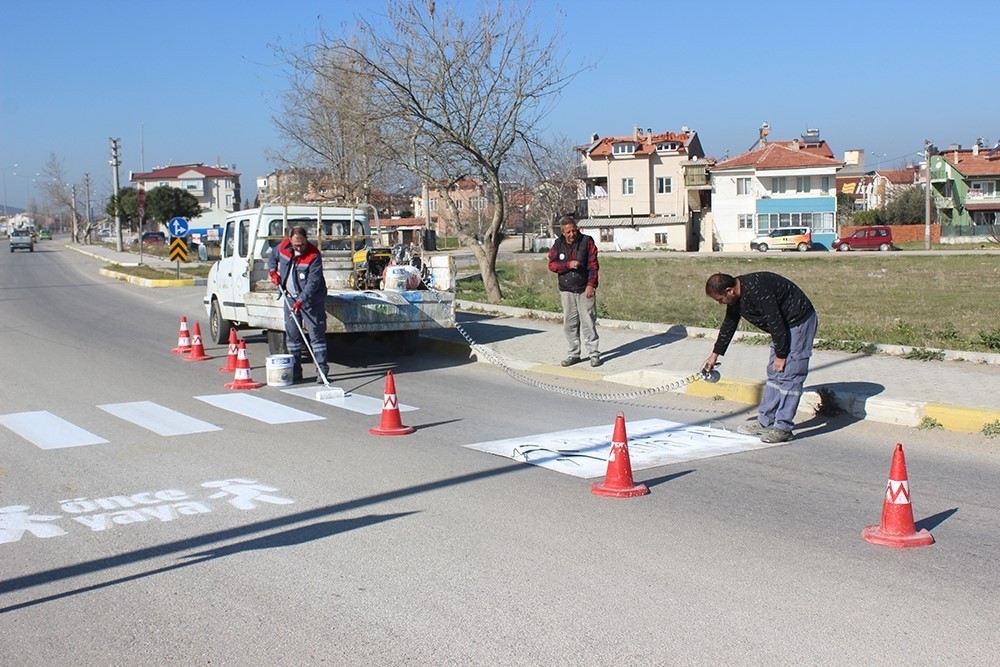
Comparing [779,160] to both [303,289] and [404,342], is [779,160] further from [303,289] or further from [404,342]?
[303,289]

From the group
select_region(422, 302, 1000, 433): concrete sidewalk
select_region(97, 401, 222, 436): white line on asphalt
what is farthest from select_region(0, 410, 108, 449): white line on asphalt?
select_region(422, 302, 1000, 433): concrete sidewalk

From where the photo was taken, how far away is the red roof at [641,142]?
84.6 metres

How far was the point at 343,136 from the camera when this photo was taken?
108 ft

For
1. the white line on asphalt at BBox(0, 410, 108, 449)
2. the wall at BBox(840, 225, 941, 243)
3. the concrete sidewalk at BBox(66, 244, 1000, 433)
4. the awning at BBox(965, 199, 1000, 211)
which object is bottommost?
the white line on asphalt at BBox(0, 410, 108, 449)

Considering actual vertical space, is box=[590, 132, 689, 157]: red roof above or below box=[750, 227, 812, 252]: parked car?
above

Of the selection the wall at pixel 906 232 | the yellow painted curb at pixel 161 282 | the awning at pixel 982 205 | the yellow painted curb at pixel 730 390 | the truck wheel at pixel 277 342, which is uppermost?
the awning at pixel 982 205

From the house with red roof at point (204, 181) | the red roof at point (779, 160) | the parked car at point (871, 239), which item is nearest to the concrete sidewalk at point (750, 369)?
the parked car at point (871, 239)

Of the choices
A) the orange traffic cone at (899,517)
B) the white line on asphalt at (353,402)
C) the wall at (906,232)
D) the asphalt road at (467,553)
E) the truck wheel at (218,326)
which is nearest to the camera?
the asphalt road at (467,553)

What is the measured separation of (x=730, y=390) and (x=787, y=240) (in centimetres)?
5656

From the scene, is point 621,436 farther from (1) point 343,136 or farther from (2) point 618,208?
(2) point 618,208

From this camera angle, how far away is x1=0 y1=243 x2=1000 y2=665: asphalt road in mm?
4383

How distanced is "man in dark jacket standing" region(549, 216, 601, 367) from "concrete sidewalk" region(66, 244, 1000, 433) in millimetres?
414

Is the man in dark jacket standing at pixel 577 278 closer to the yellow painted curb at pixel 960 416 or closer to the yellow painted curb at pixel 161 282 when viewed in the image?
the yellow painted curb at pixel 960 416

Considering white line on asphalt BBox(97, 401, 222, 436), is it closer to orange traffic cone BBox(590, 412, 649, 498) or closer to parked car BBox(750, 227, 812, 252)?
orange traffic cone BBox(590, 412, 649, 498)
